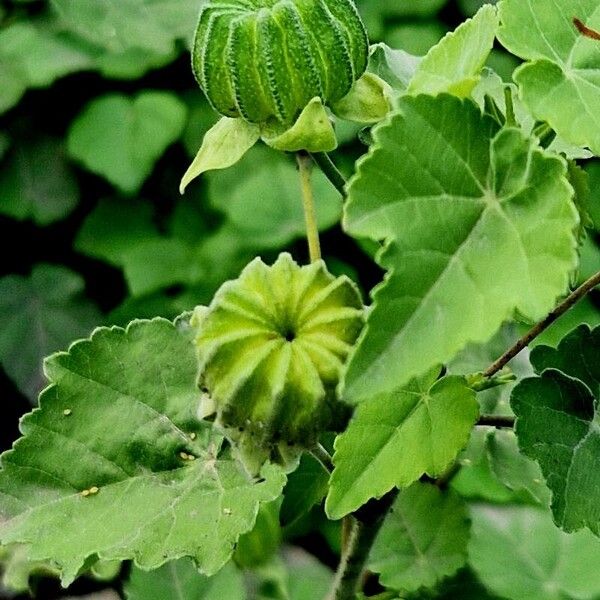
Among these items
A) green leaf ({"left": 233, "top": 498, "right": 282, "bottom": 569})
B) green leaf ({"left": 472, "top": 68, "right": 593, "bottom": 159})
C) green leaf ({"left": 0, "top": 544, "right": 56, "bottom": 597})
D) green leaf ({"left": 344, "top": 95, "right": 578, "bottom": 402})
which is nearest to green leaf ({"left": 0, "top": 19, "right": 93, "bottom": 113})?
green leaf ({"left": 0, "top": 544, "right": 56, "bottom": 597})

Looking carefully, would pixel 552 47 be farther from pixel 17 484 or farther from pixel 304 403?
pixel 17 484

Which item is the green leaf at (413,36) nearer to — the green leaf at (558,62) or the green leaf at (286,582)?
the green leaf at (286,582)

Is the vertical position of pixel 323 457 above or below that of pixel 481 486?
above

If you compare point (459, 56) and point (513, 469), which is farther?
point (513, 469)

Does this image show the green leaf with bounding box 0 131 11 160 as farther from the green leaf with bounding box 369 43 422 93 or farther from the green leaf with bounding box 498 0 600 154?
A: the green leaf with bounding box 498 0 600 154

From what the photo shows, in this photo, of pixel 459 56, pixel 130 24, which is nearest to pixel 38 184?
pixel 130 24

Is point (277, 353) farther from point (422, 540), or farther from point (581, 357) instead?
point (422, 540)

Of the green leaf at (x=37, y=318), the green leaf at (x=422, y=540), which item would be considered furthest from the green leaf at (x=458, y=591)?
the green leaf at (x=37, y=318)
